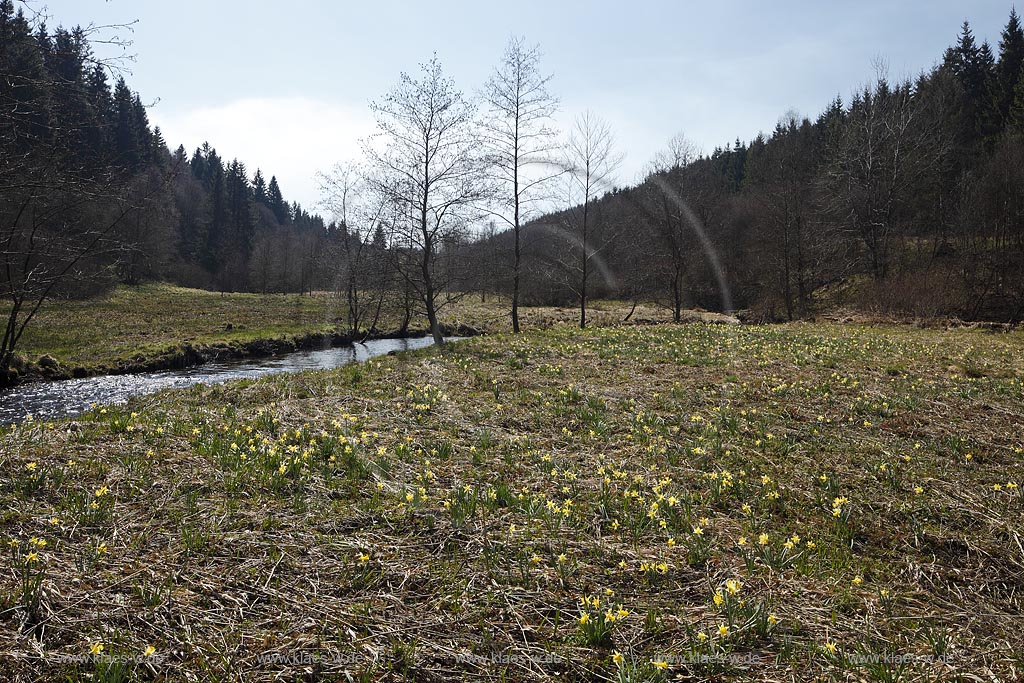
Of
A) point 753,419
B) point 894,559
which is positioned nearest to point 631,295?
point 753,419

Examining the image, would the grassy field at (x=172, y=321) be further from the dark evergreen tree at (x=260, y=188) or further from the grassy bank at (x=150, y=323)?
the dark evergreen tree at (x=260, y=188)

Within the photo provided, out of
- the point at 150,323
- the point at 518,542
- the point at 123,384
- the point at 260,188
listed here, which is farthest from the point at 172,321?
the point at 260,188

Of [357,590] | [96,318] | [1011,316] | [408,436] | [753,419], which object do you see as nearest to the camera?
[357,590]

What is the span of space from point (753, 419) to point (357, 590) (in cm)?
644

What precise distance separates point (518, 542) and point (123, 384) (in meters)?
16.7

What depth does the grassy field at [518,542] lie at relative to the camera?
293cm

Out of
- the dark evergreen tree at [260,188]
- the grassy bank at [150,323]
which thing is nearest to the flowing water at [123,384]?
the grassy bank at [150,323]

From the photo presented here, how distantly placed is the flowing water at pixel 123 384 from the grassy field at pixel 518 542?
651 cm

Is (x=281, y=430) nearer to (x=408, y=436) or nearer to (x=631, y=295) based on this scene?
(x=408, y=436)

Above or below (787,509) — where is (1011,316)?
above

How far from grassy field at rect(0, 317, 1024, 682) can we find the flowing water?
6.51 m

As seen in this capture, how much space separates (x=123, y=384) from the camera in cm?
1573

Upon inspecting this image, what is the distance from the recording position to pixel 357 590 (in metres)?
3.55

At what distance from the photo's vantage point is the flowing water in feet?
40.7
